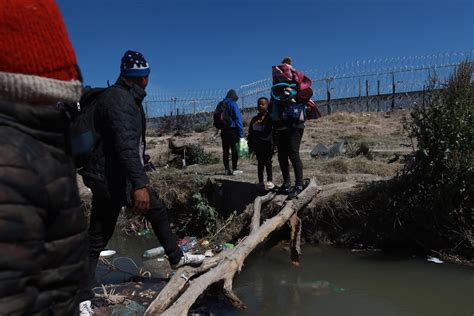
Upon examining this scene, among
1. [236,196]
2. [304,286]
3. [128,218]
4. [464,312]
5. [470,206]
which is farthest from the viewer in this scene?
[128,218]

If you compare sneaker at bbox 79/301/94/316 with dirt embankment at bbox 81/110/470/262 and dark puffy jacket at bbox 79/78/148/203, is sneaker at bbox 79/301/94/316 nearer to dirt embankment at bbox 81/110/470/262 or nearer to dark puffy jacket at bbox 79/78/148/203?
dark puffy jacket at bbox 79/78/148/203

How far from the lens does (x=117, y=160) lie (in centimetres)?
338

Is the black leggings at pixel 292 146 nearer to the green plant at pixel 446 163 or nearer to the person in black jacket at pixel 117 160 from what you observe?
the green plant at pixel 446 163

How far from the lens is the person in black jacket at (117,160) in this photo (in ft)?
10.9

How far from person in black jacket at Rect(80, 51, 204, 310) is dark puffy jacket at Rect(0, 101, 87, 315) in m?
2.13

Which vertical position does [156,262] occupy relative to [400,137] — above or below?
below

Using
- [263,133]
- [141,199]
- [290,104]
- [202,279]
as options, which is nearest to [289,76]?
[290,104]

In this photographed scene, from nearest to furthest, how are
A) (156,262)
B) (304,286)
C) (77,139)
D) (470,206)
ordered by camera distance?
(77,139) < (304,286) < (470,206) < (156,262)

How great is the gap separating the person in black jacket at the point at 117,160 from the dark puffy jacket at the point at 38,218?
7.00 ft

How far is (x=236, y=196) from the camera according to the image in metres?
7.02

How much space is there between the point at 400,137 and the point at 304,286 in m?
10.4

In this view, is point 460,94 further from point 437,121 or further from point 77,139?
point 77,139

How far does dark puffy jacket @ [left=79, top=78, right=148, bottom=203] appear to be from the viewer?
3324 mm

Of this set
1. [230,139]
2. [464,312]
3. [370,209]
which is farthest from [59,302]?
[230,139]
